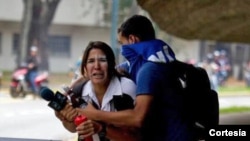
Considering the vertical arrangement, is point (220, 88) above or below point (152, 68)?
above

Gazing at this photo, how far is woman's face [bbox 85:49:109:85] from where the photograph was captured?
2.17m

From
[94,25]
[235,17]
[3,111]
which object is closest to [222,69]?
[94,25]

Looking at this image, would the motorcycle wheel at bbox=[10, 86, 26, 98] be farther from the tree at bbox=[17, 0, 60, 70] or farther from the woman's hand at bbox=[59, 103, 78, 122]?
the woman's hand at bbox=[59, 103, 78, 122]

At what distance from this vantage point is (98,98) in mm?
2215

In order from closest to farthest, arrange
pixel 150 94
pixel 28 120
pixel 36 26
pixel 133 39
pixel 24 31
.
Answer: pixel 150 94 < pixel 133 39 < pixel 28 120 < pixel 36 26 < pixel 24 31

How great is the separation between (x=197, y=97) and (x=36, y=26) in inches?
453

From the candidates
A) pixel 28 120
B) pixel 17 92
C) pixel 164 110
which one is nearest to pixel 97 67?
pixel 164 110

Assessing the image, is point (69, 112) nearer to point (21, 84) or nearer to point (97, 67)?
point (97, 67)

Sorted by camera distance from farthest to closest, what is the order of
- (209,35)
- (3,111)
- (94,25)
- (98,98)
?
(94,25)
(3,111)
(209,35)
(98,98)

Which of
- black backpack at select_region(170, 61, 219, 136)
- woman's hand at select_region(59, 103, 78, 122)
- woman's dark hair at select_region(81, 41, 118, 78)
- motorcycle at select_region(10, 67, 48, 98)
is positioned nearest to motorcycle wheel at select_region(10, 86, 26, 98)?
motorcycle at select_region(10, 67, 48, 98)

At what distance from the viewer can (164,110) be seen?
6.93ft

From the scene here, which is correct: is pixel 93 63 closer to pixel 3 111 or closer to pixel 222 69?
pixel 3 111

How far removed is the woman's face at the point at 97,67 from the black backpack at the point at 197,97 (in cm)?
28

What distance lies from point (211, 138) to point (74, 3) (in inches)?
482
